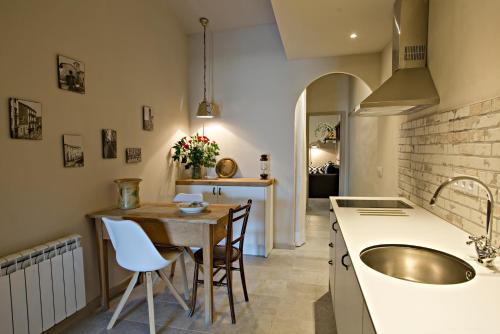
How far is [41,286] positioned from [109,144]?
1.21 metres

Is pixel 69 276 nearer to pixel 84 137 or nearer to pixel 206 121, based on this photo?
pixel 84 137

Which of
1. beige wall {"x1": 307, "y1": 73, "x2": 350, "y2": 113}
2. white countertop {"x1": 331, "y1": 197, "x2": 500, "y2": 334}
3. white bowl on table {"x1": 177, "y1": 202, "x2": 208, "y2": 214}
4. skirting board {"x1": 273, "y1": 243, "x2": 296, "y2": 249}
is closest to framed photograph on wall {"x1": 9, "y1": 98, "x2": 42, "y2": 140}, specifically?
white bowl on table {"x1": 177, "y1": 202, "x2": 208, "y2": 214}

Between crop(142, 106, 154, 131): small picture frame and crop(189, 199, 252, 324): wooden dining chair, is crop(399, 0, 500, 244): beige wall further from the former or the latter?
crop(142, 106, 154, 131): small picture frame

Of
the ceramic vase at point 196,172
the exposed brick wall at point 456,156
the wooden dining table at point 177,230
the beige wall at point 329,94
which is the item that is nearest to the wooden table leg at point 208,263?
the wooden dining table at point 177,230

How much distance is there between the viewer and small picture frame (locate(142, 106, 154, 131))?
305cm

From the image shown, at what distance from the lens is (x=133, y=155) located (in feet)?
9.55

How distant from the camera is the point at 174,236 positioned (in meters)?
2.26

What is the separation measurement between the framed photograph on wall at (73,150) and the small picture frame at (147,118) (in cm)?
84

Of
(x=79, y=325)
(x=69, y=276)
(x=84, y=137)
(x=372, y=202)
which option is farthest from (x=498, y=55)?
(x=79, y=325)

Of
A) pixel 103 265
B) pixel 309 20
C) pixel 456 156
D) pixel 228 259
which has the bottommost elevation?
pixel 103 265

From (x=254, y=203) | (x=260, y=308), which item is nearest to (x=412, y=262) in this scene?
(x=260, y=308)

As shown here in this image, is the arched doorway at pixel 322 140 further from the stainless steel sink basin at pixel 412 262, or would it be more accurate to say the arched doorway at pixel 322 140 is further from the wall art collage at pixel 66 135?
the stainless steel sink basin at pixel 412 262

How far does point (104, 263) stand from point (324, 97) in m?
5.60

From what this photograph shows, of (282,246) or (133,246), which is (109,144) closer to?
(133,246)
